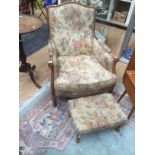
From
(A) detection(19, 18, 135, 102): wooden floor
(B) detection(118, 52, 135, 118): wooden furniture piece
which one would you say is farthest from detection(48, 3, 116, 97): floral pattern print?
(A) detection(19, 18, 135, 102): wooden floor

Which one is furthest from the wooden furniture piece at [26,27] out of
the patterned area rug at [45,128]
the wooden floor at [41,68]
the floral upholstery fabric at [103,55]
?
the floral upholstery fabric at [103,55]

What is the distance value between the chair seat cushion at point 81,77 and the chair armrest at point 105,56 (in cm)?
5

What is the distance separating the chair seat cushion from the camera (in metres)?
1.71

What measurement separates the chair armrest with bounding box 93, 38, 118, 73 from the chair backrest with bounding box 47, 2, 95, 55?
3.5 inches

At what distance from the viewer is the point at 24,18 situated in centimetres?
196

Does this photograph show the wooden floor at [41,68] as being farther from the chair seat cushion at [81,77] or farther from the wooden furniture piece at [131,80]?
the wooden furniture piece at [131,80]

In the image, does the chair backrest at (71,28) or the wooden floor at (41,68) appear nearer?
the chair backrest at (71,28)

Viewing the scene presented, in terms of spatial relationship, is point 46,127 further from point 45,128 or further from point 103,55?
point 103,55

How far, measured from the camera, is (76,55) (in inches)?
83.4

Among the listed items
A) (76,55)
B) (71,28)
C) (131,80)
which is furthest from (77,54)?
(131,80)

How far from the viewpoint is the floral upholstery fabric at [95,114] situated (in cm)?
145

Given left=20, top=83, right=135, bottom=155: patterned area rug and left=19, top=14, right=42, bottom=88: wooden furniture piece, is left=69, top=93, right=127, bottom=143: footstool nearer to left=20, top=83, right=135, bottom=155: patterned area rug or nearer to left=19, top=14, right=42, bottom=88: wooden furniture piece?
left=20, top=83, right=135, bottom=155: patterned area rug

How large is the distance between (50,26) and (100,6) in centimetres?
150
